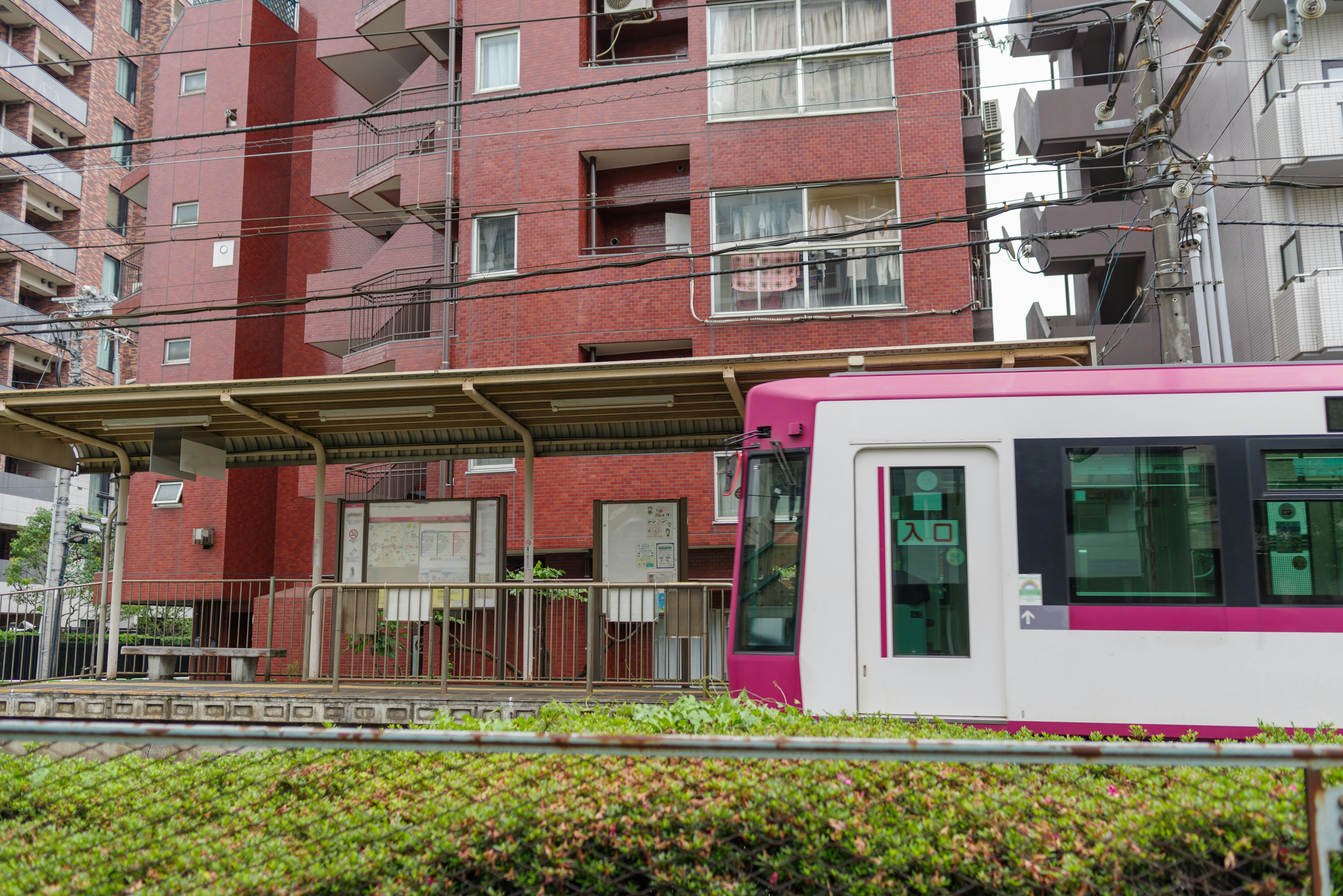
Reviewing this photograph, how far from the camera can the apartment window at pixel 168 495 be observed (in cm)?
2542

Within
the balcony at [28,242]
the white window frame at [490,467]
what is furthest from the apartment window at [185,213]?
the balcony at [28,242]

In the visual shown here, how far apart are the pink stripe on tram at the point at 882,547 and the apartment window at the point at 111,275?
54084 mm

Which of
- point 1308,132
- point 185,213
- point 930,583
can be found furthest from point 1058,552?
point 185,213

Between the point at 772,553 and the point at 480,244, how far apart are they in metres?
13.9

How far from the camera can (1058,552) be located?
7.86 meters

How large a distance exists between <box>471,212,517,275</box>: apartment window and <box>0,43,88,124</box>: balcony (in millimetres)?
36632

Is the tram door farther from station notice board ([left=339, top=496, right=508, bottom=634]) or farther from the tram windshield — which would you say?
station notice board ([left=339, top=496, right=508, bottom=634])

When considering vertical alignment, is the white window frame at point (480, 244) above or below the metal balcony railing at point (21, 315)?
below

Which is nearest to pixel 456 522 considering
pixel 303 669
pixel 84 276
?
pixel 303 669

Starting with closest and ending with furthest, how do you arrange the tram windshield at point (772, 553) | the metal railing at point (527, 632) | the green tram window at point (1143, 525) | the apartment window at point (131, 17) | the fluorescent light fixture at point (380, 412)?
1. the green tram window at point (1143, 525)
2. the tram windshield at point (772, 553)
3. the metal railing at point (527, 632)
4. the fluorescent light fixture at point (380, 412)
5. the apartment window at point (131, 17)

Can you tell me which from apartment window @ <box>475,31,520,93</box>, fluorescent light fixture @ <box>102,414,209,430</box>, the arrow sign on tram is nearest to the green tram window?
the arrow sign on tram

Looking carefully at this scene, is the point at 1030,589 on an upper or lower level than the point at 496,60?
lower

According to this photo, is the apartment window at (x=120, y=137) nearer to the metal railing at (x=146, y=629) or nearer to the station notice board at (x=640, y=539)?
the metal railing at (x=146, y=629)

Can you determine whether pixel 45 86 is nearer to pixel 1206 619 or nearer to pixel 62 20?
pixel 62 20
